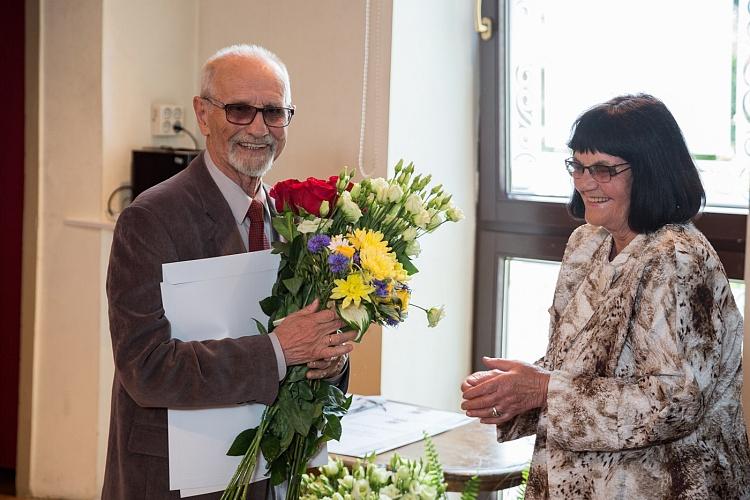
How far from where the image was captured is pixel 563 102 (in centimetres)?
336

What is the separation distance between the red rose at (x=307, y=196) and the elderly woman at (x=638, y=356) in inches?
18.5

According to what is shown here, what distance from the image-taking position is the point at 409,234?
1.84 m

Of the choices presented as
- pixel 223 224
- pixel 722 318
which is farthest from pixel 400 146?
pixel 722 318

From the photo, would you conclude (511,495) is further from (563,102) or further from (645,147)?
(645,147)

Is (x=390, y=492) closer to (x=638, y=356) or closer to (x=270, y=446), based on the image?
(x=270, y=446)

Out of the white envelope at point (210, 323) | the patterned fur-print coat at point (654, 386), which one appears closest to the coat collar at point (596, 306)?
the patterned fur-print coat at point (654, 386)

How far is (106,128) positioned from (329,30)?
972mm

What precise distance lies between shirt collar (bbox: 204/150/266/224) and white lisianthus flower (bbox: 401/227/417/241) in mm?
374

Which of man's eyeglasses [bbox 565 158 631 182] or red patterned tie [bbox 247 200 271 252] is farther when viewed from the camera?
red patterned tie [bbox 247 200 271 252]

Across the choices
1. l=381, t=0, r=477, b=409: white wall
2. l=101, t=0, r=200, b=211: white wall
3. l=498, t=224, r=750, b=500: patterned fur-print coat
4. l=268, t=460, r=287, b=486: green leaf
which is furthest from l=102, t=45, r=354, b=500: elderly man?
l=101, t=0, r=200, b=211: white wall

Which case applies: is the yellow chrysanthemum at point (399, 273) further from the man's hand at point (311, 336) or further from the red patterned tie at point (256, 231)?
the red patterned tie at point (256, 231)

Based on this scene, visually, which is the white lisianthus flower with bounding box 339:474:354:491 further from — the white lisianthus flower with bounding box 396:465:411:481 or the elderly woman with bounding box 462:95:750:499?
the elderly woman with bounding box 462:95:750:499

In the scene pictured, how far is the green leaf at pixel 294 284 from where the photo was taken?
1.88 m

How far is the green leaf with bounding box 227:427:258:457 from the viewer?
6.31 feet
